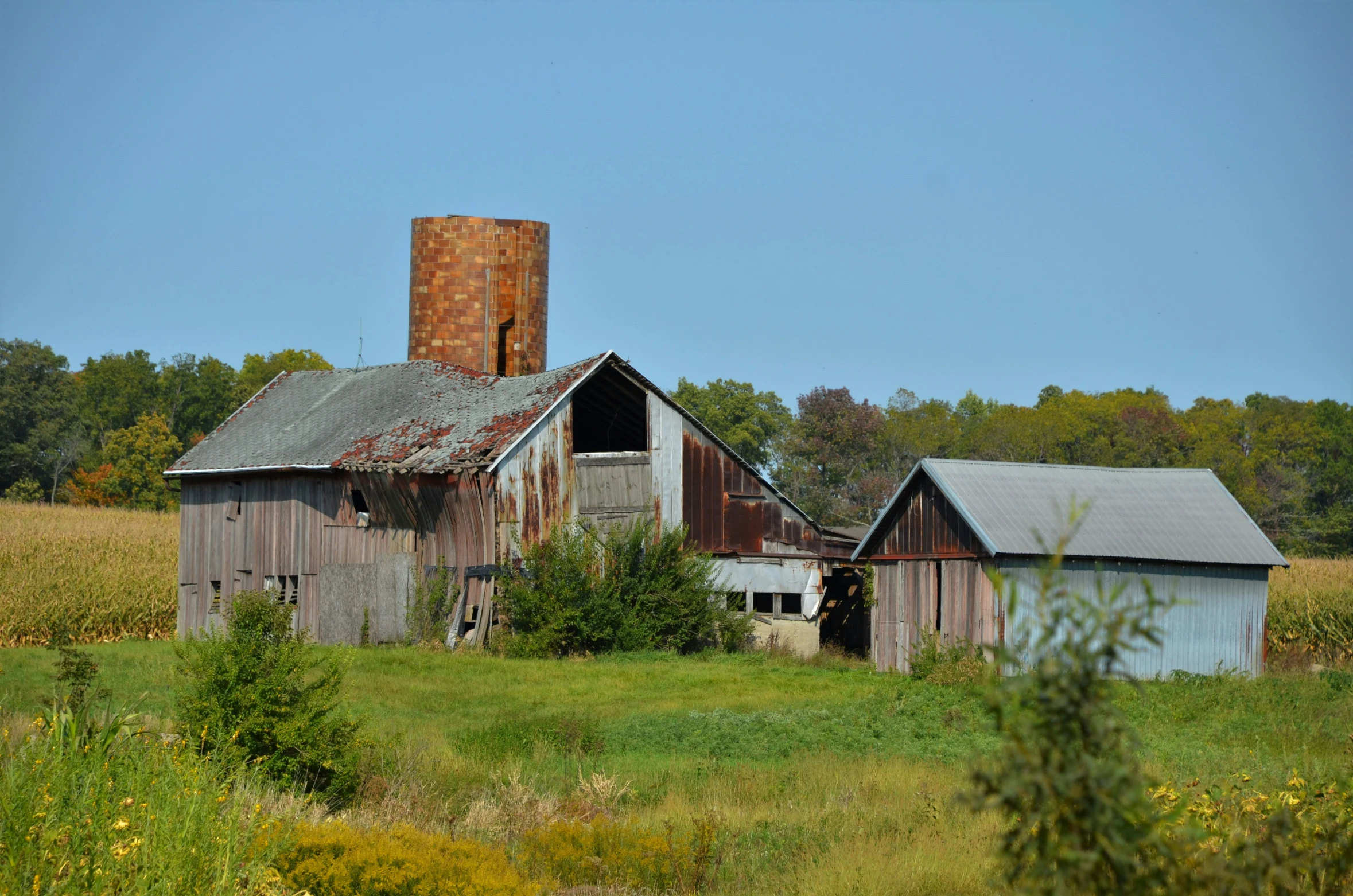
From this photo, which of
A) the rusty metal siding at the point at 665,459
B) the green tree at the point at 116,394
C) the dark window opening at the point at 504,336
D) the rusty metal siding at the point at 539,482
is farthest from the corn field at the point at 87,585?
the green tree at the point at 116,394

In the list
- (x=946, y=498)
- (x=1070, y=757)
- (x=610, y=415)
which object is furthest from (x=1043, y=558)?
(x=1070, y=757)

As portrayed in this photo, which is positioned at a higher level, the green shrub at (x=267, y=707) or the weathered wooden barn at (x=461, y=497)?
the weathered wooden barn at (x=461, y=497)

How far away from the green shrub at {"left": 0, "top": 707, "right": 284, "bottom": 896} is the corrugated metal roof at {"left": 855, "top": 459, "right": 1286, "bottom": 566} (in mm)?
15832

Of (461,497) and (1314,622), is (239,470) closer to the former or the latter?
(461,497)

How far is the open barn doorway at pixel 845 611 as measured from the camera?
32.0 m

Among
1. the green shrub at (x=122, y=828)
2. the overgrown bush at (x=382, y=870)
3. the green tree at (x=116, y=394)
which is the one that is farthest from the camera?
the green tree at (x=116, y=394)

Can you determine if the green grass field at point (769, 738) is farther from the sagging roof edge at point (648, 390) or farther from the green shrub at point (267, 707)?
the sagging roof edge at point (648, 390)

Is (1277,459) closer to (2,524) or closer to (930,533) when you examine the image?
(930,533)

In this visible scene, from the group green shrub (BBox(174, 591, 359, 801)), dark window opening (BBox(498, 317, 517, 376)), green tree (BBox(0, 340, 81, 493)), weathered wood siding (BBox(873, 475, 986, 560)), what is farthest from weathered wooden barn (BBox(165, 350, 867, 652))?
green tree (BBox(0, 340, 81, 493))

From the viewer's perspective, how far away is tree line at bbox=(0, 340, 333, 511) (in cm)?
7075

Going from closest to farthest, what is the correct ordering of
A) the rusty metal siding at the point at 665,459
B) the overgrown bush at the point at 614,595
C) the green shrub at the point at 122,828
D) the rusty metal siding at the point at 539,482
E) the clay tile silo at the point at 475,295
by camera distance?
the green shrub at the point at 122,828, the overgrown bush at the point at 614,595, the rusty metal siding at the point at 539,482, the rusty metal siding at the point at 665,459, the clay tile silo at the point at 475,295

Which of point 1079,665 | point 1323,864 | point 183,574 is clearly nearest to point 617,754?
point 1323,864

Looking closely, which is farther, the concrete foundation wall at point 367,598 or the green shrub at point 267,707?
the concrete foundation wall at point 367,598

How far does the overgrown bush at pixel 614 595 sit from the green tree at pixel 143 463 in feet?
148
